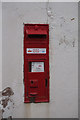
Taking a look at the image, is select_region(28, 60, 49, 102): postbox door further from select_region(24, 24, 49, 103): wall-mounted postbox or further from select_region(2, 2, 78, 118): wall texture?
select_region(2, 2, 78, 118): wall texture

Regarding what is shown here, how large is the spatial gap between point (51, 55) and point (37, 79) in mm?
456

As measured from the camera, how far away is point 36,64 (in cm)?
214

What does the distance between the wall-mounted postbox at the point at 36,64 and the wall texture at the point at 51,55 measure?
0.07 m

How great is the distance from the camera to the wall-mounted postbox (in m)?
2.12

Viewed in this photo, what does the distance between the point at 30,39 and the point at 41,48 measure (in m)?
0.23

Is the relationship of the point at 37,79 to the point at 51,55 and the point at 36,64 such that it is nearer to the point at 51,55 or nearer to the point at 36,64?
the point at 36,64

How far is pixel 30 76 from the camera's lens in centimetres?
213

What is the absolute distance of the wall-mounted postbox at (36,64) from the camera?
83.6 inches

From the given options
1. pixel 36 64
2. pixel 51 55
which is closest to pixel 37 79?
pixel 36 64

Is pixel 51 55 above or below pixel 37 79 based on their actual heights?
above

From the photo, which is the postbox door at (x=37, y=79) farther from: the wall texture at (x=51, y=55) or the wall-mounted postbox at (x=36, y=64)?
the wall texture at (x=51, y=55)

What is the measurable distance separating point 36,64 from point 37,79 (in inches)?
9.6

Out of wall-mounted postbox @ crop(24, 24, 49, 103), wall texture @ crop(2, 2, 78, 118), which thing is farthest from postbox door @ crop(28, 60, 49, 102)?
wall texture @ crop(2, 2, 78, 118)

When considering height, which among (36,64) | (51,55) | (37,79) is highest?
(51,55)
